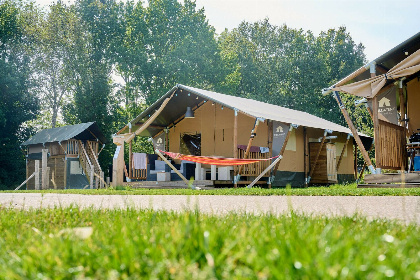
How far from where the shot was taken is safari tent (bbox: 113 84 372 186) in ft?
47.2

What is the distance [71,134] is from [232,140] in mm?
10663

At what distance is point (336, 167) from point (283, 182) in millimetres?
3416

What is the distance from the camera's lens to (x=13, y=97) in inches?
1083

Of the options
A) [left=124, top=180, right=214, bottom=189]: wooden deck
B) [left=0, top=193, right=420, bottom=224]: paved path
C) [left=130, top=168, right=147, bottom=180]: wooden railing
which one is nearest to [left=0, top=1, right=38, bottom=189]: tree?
[left=130, top=168, right=147, bottom=180]: wooden railing

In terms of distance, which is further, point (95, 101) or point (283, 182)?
point (95, 101)

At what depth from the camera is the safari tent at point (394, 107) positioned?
9453mm

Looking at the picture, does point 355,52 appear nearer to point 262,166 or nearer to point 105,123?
point 105,123

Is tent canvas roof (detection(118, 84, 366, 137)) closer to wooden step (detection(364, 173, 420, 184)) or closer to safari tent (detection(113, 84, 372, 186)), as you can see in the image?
safari tent (detection(113, 84, 372, 186))

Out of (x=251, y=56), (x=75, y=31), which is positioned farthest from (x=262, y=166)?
(x=251, y=56)

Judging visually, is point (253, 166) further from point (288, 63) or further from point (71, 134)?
point (288, 63)

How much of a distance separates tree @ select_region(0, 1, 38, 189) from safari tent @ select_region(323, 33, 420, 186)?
20.9 meters

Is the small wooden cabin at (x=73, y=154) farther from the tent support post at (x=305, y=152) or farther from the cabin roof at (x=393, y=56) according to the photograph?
the cabin roof at (x=393, y=56)

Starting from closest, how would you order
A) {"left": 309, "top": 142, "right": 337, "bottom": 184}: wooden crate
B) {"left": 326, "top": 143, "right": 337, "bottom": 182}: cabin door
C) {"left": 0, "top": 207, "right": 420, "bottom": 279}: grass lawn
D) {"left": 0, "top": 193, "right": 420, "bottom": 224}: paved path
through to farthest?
{"left": 0, "top": 207, "right": 420, "bottom": 279}: grass lawn → {"left": 0, "top": 193, "right": 420, "bottom": 224}: paved path → {"left": 309, "top": 142, "right": 337, "bottom": 184}: wooden crate → {"left": 326, "top": 143, "right": 337, "bottom": 182}: cabin door

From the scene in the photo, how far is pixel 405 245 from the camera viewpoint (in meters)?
2.07
